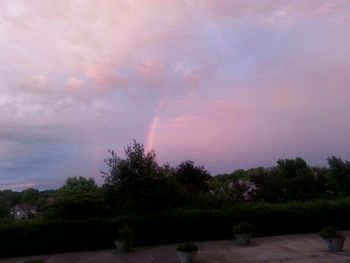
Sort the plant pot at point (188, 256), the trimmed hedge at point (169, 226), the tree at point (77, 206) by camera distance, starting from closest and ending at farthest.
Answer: the plant pot at point (188, 256) < the trimmed hedge at point (169, 226) < the tree at point (77, 206)

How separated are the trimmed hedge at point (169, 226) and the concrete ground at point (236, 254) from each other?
0.71 metres

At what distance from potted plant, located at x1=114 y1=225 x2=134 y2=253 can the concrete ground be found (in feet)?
1.10

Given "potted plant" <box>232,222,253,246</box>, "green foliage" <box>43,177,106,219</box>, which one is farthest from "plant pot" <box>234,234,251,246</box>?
"green foliage" <box>43,177,106,219</box>

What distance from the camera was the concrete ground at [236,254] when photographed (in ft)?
48.8

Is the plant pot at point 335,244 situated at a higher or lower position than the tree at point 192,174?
lower

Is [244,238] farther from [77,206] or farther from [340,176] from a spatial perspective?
[340,176]

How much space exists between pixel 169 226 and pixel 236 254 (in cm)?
480

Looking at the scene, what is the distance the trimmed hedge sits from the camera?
20.2 m

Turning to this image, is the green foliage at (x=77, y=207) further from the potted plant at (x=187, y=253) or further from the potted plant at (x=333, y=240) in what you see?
the potted plant at (x=333, y=240)

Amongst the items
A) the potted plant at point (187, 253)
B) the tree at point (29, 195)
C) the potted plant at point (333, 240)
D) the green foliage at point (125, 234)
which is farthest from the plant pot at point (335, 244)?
the tree at point (29, 195)

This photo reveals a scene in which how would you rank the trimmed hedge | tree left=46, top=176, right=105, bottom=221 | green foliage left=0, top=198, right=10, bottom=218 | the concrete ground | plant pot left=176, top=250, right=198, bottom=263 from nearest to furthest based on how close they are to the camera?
the concrete ground, plant pot left=176, top=250, right=198, bottom=263, the trimmed hedge, tree left=46, top=176, right=105, bottom=221, green foliage left=0, top=198, right=10, bottom=218

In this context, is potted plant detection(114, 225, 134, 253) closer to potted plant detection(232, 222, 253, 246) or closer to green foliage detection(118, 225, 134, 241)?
green foliage detection(118, 225, 134, 241)

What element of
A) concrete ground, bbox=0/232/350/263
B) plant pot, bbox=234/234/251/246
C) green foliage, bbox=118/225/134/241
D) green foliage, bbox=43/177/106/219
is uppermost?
green foliage, bbox=43/177/106/219

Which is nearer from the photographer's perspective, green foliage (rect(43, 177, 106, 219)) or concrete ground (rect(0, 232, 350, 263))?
concrete ground (rect(0, 232, 350, 263))
